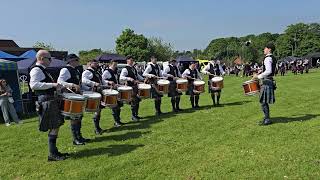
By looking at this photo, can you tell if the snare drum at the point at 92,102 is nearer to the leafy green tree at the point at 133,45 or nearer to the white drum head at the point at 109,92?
the white drum head at the point at 109,92

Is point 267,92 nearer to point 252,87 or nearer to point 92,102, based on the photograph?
point 252,87

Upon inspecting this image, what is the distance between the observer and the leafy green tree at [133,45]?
257 feet

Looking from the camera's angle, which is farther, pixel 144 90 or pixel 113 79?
A: pixel 144 90

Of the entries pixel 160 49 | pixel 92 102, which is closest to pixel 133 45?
pixel 160 49

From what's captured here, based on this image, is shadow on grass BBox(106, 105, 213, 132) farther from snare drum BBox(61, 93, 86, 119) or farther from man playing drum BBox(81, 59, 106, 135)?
snare drum BBox(61, 93, 86, 119)

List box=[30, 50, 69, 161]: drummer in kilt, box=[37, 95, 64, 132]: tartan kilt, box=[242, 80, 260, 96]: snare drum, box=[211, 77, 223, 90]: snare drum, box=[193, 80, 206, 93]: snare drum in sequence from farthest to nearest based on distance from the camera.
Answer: box=[211, 77, 223, 90]: snare drum < box=[193, 80, 206, 93]: snare drum < box=[242, 80, 260, 96]: snare drum < box=[37, 95, 64, 132]: tartan kilt < box=[30, 50, 69, 161]: drummer in kilt

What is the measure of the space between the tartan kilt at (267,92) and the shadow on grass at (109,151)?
3.29m

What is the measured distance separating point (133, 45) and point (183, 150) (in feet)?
234

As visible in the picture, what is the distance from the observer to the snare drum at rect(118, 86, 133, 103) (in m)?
11.9

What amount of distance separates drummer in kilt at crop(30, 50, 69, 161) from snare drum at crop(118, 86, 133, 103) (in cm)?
360

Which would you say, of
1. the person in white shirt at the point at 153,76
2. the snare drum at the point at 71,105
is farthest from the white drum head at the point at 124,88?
the snare drum at the point at 71,105

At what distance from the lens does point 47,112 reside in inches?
322

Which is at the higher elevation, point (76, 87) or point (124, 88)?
point (76, 87)

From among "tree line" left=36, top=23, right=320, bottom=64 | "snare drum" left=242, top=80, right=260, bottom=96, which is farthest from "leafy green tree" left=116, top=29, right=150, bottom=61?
"snare drum" left=242, top=80, right=260, bottom=96
